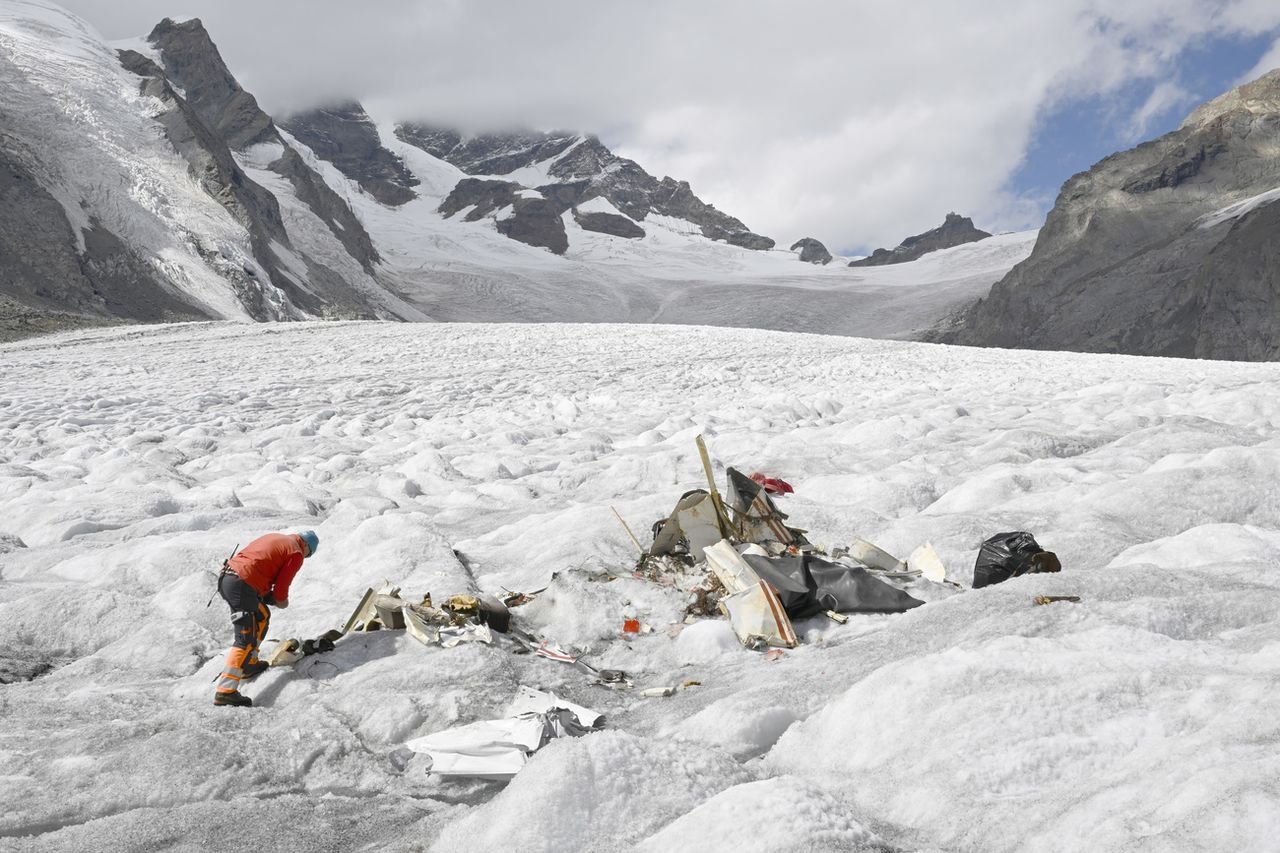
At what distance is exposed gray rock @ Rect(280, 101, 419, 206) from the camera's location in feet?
410

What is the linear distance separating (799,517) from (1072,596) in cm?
263

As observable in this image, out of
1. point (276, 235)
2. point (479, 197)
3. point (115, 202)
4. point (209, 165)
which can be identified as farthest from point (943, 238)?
point (115, 202)

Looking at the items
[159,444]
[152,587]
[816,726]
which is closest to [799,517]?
[816,726]

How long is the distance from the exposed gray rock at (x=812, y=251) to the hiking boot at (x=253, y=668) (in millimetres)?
135715

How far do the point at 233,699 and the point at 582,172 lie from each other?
175381mm

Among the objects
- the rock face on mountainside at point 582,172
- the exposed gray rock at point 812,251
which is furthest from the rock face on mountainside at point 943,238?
the rock face on mountainside at point 582,172

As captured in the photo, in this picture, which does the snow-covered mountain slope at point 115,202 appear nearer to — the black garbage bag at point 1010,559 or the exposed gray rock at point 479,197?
the black garbage bag at point 1010,559

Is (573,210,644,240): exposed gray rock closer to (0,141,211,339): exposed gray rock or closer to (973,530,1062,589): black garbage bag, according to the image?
(0,141,211,339): exposed gray rock

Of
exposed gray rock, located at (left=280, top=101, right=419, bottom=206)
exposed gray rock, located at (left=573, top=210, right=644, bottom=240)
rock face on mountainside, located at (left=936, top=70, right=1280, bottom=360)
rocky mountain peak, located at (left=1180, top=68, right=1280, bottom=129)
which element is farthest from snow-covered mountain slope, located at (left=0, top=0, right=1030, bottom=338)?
rocky mountain peak, located at (left=1180, top=68, right=1280, bottom=129)

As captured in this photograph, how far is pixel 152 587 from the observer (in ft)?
16.5

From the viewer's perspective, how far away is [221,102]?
84562 millimetres

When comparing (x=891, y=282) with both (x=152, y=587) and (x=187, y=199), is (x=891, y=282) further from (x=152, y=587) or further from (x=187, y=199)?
(x=152, y=587)

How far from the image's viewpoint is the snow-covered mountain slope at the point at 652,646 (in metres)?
2.42

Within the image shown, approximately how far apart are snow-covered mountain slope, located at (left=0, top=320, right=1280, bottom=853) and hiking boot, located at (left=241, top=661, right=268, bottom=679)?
0.05 metres
